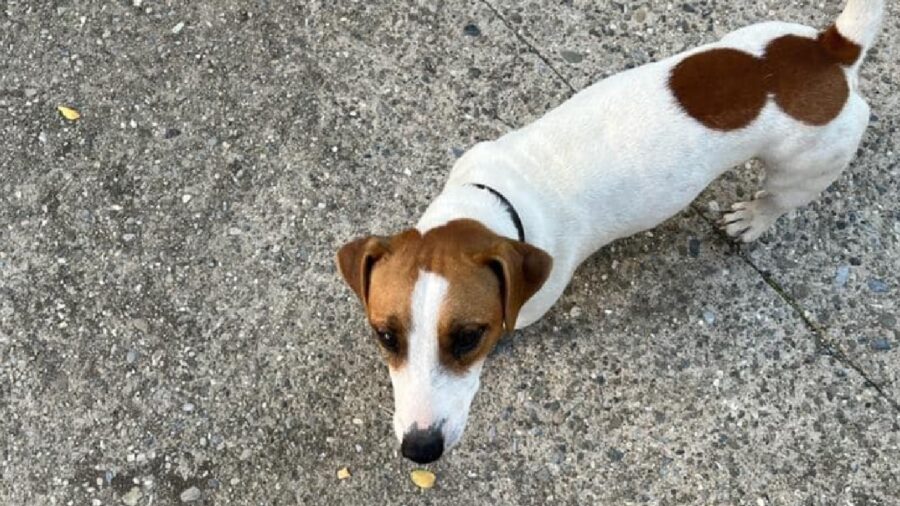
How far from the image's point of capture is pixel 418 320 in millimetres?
3037

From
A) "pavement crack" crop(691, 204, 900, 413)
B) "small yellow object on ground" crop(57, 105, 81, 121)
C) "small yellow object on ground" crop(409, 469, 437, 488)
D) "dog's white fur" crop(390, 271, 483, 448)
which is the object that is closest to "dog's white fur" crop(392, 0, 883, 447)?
"dog's white fur" crop(390, 271, 483, 448)

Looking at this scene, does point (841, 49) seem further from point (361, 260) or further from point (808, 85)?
point (361, 260)

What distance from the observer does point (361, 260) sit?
3197mm

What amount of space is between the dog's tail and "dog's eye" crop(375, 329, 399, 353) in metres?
2.07

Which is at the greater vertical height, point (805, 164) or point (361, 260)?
point (361, 260)

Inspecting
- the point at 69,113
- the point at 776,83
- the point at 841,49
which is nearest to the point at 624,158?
the point at 776,83

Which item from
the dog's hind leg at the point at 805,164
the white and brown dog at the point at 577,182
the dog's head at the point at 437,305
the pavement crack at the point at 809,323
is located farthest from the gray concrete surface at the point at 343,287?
the dog's head at the point at 437,305

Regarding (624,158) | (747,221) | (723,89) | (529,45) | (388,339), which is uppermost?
(723,89)

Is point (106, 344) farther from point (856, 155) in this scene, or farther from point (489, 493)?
point (856, 155)

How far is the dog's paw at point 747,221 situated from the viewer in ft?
14.2

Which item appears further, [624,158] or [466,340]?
[624,158]

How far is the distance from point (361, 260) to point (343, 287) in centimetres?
131

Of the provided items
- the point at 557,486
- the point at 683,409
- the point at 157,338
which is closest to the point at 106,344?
the point at 157,338

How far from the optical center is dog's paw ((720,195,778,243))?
434 cm
